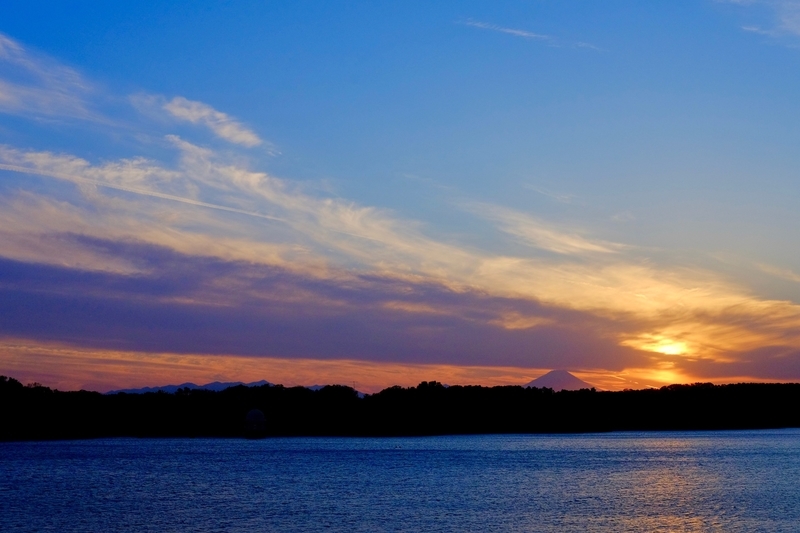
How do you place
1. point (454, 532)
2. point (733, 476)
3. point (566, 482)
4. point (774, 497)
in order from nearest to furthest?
1. point (454, 532)
2. point (774, 497)
3. point (566, 482)
4. point (733, 476)

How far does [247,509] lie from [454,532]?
18.4 metres

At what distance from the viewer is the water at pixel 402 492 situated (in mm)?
55031

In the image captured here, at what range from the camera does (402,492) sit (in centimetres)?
7431

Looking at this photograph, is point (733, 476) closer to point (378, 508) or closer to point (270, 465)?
point (378, 508)

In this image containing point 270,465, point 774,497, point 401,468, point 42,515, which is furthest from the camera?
point 270,465

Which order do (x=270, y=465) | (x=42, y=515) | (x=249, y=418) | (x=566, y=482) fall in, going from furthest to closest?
(x=249, y=418) → (x=270, y=465) → (x=566, y=482) → (x=42, y=515)

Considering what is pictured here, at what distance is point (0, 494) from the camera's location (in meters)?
72.6

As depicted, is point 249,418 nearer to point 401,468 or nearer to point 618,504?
point 401,468

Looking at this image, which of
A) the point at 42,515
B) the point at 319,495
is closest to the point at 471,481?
the point at 319,495

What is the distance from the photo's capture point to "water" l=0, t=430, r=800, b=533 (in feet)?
181

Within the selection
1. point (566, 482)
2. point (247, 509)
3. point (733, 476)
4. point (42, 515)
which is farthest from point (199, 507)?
point (733, 476)

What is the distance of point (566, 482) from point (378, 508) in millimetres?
27994

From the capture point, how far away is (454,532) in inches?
2013

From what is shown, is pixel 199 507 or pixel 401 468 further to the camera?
pixel 401 468
